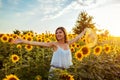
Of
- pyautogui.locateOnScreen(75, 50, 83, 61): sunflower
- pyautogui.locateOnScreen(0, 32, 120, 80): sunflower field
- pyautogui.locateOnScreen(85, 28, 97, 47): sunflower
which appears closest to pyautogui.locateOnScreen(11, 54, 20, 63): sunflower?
pyautogui.locateOnScreen(0, 32, 120, 80): sunflower field

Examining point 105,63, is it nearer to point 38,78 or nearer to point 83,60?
point 83,60

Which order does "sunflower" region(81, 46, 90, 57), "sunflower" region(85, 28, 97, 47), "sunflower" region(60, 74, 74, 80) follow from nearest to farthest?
"sunflower" region(60, 74, 74, 80) → "sunflower" region(81, 46, 90, 57) → "sunflower" region(85, 28, 97, 47)

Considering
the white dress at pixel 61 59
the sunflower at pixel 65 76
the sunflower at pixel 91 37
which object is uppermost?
the sunflower at pixel 91 37

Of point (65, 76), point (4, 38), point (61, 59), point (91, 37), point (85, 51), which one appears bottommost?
point (65, 76)

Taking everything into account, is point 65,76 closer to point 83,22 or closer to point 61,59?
point 61,59

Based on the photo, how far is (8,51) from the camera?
9.61 metres

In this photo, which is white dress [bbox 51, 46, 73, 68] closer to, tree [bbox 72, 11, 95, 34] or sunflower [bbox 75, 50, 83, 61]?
sunflower [bbox 75, 50, 83, 61]

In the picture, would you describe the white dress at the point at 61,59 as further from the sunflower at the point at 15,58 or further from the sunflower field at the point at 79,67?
the sunflower at the point at 15,58

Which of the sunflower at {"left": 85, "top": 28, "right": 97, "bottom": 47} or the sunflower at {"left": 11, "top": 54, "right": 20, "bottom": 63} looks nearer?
the sunflower at {"left": 11, "top": 54, "right": 20, "bottom": 63}

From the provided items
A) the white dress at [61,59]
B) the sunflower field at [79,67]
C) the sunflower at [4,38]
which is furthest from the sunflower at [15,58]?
the sunflower at [4,38]

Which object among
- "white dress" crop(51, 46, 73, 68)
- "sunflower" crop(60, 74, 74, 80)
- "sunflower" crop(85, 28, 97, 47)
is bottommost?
"sunflower" crop(60, 74, 74, 80)

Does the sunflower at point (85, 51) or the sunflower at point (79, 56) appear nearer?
the sunflower at point (79, 56)

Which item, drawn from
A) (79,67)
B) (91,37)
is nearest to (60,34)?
(79,67)

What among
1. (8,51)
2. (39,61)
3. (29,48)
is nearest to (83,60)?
(39,61)
